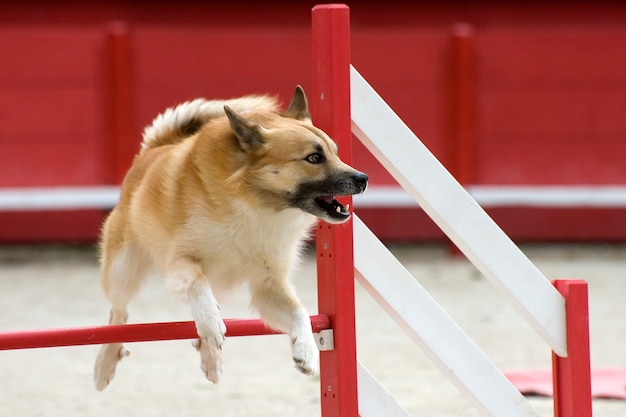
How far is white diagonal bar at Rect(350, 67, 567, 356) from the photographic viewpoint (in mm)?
3787

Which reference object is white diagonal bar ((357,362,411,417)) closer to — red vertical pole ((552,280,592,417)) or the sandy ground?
red vertical pole ((552,280,592,417))

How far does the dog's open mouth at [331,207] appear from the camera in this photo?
354 cm

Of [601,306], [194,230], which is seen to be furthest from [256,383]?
[601,306]

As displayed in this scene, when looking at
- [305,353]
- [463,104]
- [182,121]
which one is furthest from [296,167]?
[463,104]

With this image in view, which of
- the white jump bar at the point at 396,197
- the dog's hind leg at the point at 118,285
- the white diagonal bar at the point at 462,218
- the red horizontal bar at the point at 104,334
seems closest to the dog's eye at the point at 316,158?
the white diagonal bar at the point at 462,218

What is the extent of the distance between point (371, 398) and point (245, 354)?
266 centimetres

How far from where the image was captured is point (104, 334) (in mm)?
3545

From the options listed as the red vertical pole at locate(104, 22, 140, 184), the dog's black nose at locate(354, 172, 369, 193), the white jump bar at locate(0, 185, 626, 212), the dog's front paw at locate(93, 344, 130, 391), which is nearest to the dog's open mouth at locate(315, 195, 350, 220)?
the dog's black nose at locate(354, 172, 369, 193)

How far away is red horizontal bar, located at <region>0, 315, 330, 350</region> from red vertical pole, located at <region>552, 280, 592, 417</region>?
84cm

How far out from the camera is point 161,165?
4.14 metres

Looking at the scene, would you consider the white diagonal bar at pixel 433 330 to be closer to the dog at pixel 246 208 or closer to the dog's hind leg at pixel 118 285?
the dog at pixel 246 208

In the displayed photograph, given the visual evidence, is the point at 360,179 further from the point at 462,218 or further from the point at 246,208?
the point at 462,218

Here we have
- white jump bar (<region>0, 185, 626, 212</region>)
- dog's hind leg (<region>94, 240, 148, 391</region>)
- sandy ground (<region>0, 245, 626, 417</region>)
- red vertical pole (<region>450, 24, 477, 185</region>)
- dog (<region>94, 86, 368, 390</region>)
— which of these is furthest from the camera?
red vertical pole (<region>450, 24, 477, 185</region>)

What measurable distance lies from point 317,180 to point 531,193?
6.88m
